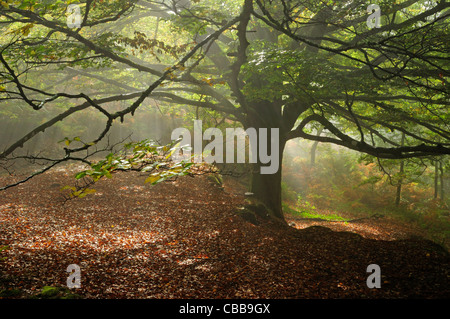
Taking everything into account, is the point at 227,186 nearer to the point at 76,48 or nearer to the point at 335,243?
the point at 335,243

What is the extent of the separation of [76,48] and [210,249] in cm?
560

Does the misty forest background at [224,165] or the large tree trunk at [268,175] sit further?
the large tree trunk at [268,175]

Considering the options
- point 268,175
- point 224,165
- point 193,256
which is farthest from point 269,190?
point 193,256

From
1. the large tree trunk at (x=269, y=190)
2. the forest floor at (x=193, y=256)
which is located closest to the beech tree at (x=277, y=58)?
the large tree trunk at (x=269, y=190)

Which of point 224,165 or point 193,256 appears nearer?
point 193,256

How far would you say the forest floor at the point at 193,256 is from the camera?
4094 mm

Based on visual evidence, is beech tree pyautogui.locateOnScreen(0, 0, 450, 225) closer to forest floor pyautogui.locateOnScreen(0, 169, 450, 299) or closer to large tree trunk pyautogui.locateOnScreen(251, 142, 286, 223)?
large tree trunk pyautogui.locateOnScreen(251, 142, 286, 223)

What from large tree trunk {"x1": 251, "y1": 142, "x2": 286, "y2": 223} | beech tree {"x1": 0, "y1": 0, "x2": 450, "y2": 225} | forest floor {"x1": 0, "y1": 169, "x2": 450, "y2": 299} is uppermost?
beech tree {"x1": 0, "y1": 0, "x2": 450, "y2": 225}

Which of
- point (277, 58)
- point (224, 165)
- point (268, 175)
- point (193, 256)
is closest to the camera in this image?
point (193, 256)

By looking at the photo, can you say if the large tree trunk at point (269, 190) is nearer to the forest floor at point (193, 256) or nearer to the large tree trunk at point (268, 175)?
the large tree trunk at point (268, 175)

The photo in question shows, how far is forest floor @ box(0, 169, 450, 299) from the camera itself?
4.09 meters

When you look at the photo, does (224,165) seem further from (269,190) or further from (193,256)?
(193,256)

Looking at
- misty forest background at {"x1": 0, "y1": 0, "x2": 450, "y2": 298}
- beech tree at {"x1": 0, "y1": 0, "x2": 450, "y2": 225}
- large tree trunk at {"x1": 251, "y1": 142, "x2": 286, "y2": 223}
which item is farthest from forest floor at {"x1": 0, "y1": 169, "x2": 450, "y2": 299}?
large tree trunk at {"x1": 251, "y1": 142, "x2": 286, "y2": 223}

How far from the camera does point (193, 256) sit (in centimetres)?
532
